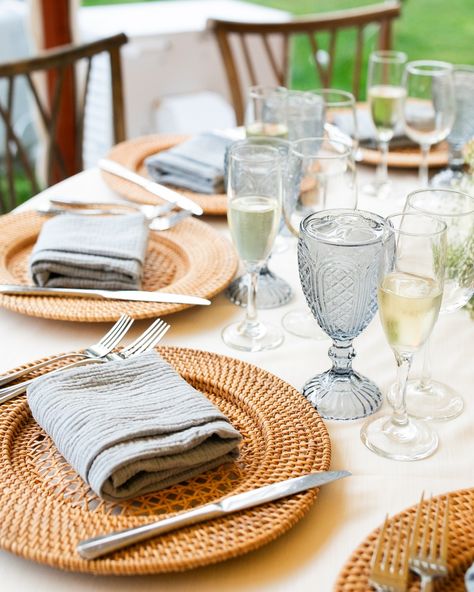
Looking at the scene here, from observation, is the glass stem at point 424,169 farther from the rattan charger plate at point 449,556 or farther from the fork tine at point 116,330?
the rattan charger plate at point 449,556

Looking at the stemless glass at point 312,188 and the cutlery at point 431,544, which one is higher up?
the stemless glass at point 312,188

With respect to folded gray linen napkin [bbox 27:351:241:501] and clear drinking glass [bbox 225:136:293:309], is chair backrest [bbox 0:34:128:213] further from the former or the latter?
folded gray linen napkin [bbox 27:351:241:501]

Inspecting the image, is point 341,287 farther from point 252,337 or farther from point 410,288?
point 252,337

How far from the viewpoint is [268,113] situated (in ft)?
4.60

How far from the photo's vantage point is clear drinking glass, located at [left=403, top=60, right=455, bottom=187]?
1412 mm

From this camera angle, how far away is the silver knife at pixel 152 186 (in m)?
1.36

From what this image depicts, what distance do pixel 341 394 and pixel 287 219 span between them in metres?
0.25

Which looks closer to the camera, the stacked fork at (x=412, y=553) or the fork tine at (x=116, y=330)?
the stacked fork at (x=412, y=553)

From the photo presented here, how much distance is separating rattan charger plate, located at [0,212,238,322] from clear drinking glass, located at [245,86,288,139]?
198mm

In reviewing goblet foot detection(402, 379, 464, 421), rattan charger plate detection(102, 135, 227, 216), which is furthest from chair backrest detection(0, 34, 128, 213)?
goblet foot detection(402, 379, 464, 421)

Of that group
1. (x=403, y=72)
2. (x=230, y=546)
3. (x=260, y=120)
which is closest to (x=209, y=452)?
(x=230, y=546)

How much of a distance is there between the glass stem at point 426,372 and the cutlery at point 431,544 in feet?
0.82

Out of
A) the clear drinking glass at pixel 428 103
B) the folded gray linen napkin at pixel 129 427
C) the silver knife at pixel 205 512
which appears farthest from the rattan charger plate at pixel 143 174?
the silver knife at pixel 205 512

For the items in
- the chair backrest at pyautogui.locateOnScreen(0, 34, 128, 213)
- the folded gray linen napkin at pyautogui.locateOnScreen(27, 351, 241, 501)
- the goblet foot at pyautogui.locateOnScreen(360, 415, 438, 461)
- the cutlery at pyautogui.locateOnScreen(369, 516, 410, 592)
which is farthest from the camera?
the chair backrest at pyautogui.locateOnScreen(0, 34, 128, 213)
